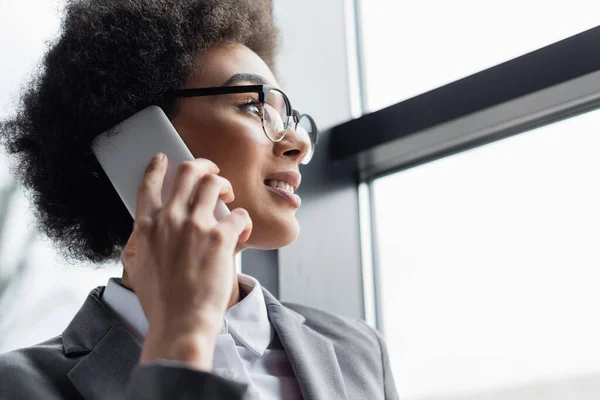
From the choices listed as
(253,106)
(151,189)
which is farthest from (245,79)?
Result: (151,189)

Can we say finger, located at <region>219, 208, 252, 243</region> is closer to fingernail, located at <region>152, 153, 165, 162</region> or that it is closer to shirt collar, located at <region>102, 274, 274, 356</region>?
fingernail, located at <region>152, 153, 165, 162</region>

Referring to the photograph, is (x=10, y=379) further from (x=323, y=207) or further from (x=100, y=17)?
(x=323, y=207)

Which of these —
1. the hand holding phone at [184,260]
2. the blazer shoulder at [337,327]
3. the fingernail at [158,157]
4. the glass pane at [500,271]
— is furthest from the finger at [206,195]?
the glass pane at [500,271]

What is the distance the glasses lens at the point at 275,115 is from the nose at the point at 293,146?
0.07 feet

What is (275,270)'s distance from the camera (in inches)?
74.2

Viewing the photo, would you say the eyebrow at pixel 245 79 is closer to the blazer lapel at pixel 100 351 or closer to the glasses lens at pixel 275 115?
the glasses lens at pixel 275 115

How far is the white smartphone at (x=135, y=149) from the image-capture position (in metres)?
1.36

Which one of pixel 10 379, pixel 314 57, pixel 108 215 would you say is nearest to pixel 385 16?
pixel 314 57

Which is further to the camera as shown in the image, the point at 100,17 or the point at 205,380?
the point at 100,17

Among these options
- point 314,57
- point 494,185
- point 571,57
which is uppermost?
point 314,57

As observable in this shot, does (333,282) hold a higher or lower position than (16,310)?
higher

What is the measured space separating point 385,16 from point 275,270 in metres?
0.68

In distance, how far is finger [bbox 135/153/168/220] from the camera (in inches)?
44.7

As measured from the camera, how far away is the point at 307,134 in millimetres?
1628
